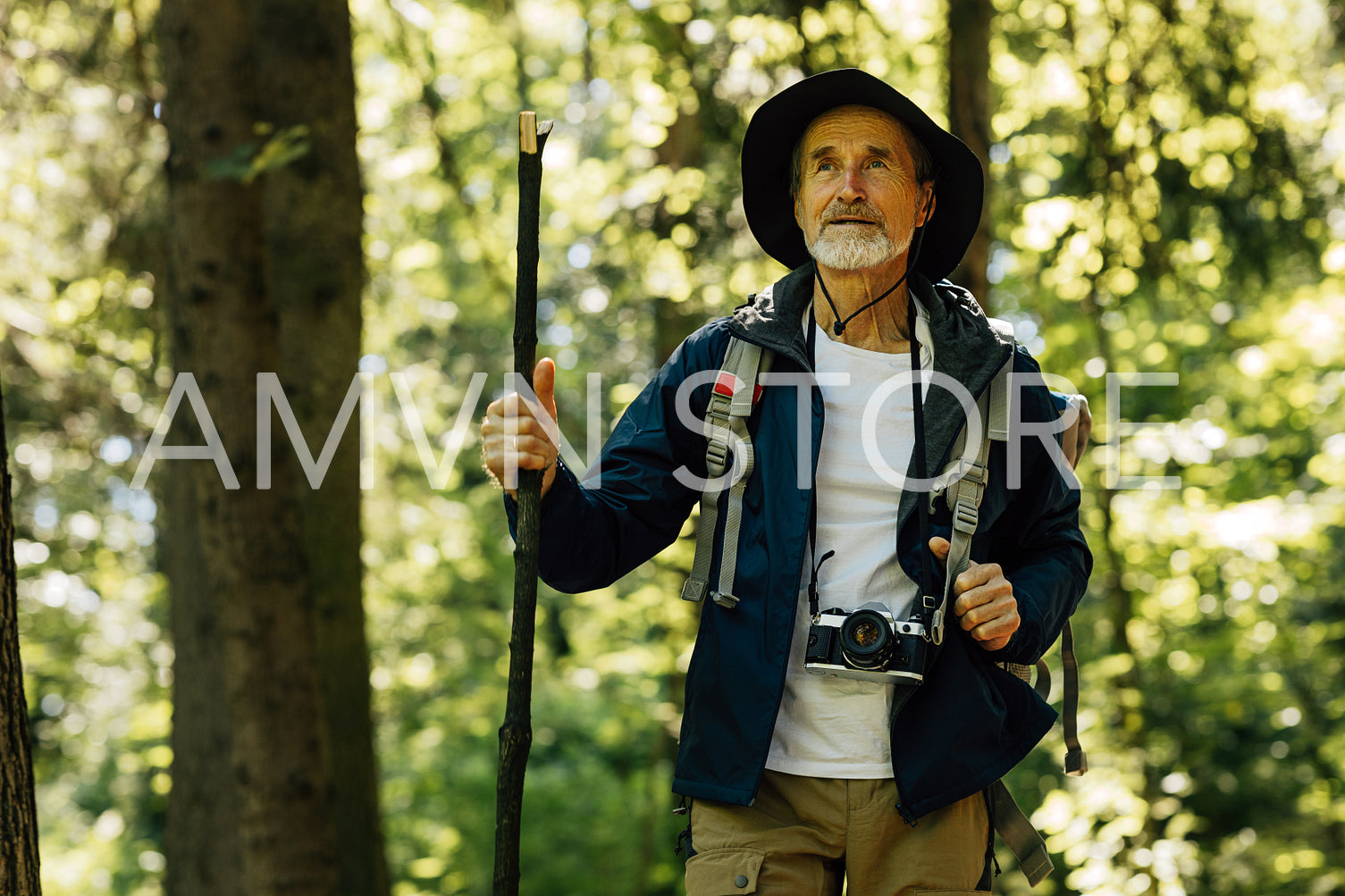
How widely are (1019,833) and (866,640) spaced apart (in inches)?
25.4

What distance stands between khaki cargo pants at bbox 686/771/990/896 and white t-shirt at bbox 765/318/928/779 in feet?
0.16

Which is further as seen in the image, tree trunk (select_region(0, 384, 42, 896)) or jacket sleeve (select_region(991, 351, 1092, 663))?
jacket sleeve (select_region(991, 351, 1092, 663))

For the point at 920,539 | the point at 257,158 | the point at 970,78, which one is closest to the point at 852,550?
the point at 920,539

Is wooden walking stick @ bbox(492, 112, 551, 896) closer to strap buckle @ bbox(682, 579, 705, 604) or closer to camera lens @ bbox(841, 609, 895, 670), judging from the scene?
strap buckle @ bbox(682, 579, 705, 604)

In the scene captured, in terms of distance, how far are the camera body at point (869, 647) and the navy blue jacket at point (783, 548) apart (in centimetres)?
8

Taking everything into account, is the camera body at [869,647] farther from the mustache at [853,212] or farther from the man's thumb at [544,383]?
the mustache at [853,212]

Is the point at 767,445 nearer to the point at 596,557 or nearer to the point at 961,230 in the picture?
the point at 596,557

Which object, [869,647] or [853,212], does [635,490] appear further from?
[853,212]

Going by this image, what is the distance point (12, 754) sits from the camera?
7.70 ft

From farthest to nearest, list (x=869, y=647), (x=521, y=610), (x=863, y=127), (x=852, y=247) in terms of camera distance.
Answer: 1. (x=863, y=127)
2. (x=852, y=247)
3. (x=869, y=647)
4. (x=521, y=610)

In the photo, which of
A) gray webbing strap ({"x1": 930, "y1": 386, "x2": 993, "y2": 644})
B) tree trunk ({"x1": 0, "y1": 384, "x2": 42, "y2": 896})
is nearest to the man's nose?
gray webbing strap ({"x1": 930, "y1": 386, "x2": 993, "y2": 644})

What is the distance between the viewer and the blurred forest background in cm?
659

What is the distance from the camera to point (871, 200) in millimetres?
2736

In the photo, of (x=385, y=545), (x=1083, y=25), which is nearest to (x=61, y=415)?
(x=385, y=545)
